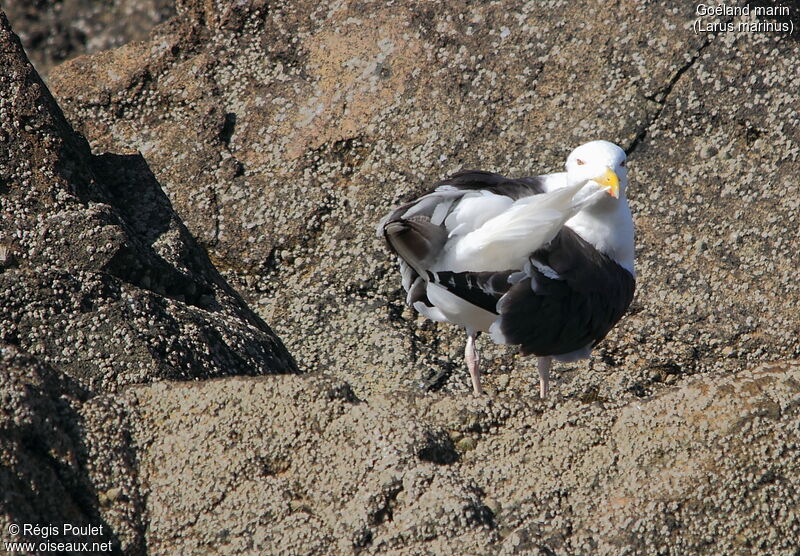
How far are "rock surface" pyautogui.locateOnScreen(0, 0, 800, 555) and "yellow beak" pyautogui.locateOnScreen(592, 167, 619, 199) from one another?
0.72 meters

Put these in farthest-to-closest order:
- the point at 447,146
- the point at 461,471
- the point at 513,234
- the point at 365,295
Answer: the point at 447,146, the point at 365,295, the point at 513,234, the point at 461,471

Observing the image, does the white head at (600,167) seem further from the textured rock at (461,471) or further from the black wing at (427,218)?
the textured rock at (461,471)

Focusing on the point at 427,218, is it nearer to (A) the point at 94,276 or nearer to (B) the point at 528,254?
(B) the point at 528,254

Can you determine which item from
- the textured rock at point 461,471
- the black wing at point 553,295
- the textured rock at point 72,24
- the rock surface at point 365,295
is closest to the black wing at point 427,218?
the black wing at point 553,295

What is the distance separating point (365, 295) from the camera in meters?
4.98

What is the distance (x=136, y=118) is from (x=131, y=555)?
3.16m

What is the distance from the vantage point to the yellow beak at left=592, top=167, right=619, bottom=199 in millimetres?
4281

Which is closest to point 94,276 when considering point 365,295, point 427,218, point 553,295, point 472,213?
point 427,218

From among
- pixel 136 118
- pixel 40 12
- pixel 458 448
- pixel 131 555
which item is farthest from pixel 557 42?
pixel 40 12

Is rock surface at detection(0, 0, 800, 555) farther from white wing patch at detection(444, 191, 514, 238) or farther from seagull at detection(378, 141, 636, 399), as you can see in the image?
white wing patch at detection(444, 191, 514, 238)

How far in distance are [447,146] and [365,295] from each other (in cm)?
81

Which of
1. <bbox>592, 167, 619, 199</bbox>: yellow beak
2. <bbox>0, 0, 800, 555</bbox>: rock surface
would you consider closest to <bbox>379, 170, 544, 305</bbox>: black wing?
<bbox>592, 167, 619, 199</bbox>: yellow beak

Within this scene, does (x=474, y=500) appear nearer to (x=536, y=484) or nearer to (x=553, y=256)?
(x=536, y=484)

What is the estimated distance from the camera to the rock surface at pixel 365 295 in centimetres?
298
